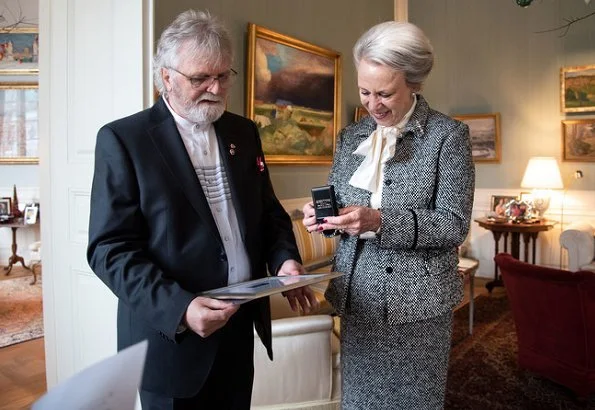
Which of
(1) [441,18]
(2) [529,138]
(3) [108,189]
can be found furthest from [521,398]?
(1) [441,18]

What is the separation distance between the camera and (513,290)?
10.2 feet

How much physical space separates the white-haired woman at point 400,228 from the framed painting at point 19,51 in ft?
23.0

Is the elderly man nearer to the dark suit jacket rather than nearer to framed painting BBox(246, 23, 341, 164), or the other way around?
the dark suit jacket

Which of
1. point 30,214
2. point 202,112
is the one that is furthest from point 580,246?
point 30,214

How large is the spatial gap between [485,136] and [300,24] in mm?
3094

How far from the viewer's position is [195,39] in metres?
1.29

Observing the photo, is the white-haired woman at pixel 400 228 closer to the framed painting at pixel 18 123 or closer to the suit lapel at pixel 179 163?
the suit lapel at pixel 179 163

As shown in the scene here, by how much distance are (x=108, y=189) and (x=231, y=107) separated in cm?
272

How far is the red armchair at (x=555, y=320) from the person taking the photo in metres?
2.77

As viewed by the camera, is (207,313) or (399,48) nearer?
(207,313)

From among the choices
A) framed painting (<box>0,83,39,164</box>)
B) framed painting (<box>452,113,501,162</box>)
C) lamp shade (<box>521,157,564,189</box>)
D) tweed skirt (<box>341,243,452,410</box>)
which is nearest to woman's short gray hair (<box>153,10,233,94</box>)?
tweed skirt (<box>341,243,452,410</box>)

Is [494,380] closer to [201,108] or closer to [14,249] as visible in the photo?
[201,108]

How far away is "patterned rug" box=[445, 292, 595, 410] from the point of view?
2988 mm

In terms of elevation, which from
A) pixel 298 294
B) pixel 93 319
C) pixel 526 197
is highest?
pixel 526 197
